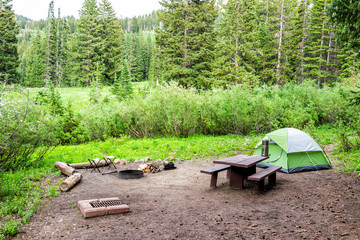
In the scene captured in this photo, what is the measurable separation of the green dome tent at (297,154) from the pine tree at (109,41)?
123ft

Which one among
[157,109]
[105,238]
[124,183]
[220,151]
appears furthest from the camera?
[157,109]

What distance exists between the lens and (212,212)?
4.57 meters

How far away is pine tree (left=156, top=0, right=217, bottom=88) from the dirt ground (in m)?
18.0

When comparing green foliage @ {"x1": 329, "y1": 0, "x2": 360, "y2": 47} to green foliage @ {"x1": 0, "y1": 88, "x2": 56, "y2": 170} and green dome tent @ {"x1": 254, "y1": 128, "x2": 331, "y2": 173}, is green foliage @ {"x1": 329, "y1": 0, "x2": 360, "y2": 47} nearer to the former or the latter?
green dome tent @ {"x1": 254, "y1": 128, "x2": 331, "y2": 173}

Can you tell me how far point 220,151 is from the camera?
10.2 meters

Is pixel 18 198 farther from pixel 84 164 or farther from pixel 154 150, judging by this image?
pixel 154 150

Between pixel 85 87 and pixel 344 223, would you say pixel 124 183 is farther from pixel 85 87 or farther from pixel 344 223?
pixel 85 87

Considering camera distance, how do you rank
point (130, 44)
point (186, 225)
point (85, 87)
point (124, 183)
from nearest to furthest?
point (186, 225) < point (124, 183) < point (85, 87) < point (130, 44)

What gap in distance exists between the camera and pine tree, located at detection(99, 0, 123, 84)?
137 feet

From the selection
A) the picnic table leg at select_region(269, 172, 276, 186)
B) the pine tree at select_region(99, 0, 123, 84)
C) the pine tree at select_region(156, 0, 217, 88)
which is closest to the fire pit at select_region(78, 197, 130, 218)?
the picnic table leg at select_region(269, 172, 276, 186)

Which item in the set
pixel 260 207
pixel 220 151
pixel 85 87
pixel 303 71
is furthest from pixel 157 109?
pixel 85 87

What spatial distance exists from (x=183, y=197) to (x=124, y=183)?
205cm

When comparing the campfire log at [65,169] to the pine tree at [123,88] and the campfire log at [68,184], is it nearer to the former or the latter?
the campfire log at [68,184]

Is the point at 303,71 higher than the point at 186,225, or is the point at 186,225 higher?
the point at 303,71
